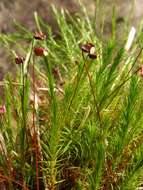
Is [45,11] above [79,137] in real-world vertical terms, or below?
above

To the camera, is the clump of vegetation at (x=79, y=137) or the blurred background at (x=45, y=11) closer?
the clump of vegetation at (x=79, y=137)

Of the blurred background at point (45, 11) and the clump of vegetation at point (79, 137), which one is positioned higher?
the blurred background at point (45, 11)

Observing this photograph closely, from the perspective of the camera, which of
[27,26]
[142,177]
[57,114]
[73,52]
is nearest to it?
[57,114]

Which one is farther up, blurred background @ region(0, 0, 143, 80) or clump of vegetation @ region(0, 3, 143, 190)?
blurred background @ region(0, 0, 143, 80)

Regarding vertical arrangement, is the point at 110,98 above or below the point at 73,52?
below

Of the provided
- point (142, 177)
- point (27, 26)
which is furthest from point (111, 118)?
point (27, 26)

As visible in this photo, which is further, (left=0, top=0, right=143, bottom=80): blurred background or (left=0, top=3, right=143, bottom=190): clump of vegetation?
(left=0, top=0, right=143, bottom=80): blurred background

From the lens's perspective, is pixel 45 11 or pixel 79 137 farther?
pixel 45 11

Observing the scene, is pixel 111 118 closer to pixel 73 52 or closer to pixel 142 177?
pixel 142 177
